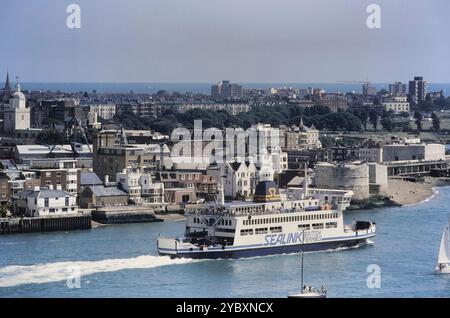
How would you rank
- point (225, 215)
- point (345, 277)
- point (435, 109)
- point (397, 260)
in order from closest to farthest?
point (345, 277) → point (397, 260) → point (225, 215) → point (435, 109)

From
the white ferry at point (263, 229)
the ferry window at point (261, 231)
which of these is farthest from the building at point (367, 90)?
the ferry window at point (261, 231)

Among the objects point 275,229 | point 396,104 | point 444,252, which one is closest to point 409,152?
point 275,229

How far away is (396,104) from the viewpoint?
125ft

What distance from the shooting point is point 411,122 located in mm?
34656

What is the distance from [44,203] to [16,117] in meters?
9.82

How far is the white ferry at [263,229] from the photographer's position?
1105cm

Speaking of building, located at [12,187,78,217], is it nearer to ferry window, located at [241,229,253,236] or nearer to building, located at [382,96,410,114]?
ferry window, located at [241,229,253,236]

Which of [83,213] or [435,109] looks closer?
[83,213]

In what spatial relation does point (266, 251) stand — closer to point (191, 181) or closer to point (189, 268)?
point (189, 268)

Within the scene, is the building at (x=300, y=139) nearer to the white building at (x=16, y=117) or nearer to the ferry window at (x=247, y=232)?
the white building at (x=16, y=117)

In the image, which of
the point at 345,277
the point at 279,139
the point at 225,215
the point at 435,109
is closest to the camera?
the point at 345,277

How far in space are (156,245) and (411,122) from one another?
2400 centimetres
